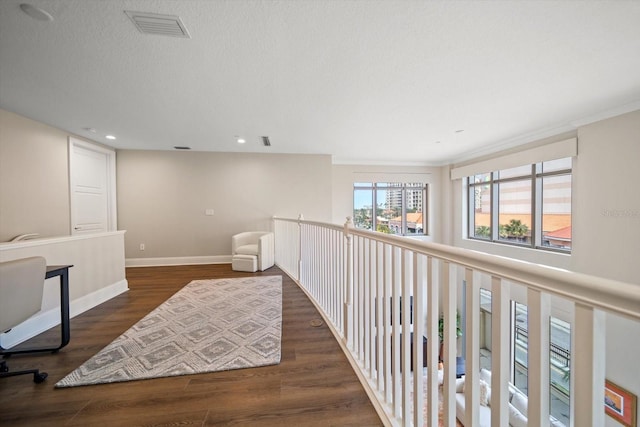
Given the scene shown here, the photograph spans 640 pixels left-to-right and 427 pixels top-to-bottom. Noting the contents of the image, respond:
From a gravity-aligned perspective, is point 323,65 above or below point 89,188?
above

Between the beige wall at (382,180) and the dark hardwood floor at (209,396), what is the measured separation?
4.39m

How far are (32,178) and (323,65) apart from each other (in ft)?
13.7

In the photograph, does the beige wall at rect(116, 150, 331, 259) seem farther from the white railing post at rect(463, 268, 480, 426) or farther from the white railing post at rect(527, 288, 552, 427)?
the white railing post at rect(527, 288, 552, 427)

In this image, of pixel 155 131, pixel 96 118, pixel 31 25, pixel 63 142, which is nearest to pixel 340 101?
pixel 31 25

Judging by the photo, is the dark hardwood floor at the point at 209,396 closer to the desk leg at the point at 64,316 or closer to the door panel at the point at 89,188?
the desk leg at the point at 64,316

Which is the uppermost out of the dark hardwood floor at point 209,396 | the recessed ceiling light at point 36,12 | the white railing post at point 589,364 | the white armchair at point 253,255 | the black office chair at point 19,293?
the recessed ceiling light at point 36,12

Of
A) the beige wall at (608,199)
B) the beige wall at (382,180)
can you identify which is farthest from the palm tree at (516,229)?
the beige wall at (382,180)

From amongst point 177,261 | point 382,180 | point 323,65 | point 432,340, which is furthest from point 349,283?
point 382,180

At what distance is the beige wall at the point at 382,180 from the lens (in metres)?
6.20

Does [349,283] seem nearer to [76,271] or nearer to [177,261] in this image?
[76,271]

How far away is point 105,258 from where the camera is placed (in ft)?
10.00

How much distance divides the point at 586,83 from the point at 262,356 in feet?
13.2

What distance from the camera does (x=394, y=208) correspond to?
6.68 metres

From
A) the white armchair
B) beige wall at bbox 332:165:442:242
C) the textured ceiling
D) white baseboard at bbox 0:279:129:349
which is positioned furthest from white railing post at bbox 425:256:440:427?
beige wall at bbox 332:165:442:242
